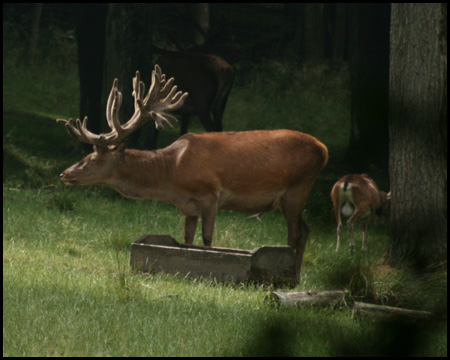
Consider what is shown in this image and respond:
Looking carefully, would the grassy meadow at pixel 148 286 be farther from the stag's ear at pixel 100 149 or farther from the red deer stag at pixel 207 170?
the stag's ear at pixel 100 149

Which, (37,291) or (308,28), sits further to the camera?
(308,28)

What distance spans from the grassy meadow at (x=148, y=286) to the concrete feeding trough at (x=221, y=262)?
0.37 ft

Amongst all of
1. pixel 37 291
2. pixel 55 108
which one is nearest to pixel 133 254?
pixel 37 291

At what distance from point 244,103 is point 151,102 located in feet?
40.1

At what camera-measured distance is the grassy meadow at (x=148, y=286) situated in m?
1.02

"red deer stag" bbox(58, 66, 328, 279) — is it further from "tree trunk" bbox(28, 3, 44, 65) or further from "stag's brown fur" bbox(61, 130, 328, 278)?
"tree trunk" bbox(28, 3, 44, 65)

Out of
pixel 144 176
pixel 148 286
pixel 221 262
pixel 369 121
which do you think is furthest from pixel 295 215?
pixel 369 121

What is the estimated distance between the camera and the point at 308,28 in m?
23.0

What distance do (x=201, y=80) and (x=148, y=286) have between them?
7769 millimetres

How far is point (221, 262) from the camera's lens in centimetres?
630

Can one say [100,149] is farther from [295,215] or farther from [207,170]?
[295,215]

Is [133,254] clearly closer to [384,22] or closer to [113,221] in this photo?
[113,221]

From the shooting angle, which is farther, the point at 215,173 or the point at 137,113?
the point at 137,113

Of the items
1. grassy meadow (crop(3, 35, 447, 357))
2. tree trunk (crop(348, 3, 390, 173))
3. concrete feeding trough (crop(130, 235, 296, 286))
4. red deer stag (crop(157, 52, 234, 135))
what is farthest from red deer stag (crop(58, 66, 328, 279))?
tree trunk (crop(348, 3, 390, 173))
